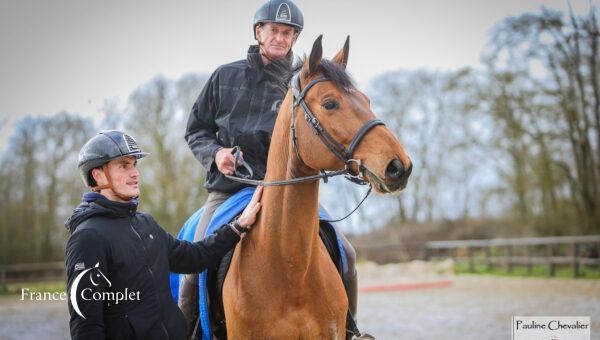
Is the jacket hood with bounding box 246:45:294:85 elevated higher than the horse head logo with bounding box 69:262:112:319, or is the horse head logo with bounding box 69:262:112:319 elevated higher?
the jacket hood with bounding box 246:45:294:85

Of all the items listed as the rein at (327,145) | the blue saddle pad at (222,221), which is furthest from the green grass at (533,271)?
the rein at (327,145)

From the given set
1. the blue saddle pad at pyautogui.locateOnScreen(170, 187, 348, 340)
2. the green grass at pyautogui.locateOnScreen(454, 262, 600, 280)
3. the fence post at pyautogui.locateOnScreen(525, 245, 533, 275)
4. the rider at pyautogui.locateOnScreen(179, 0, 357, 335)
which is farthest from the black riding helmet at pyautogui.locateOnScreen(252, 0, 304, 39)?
the fence post at pyautogui.locateOnScreen(525, 245, 533, 275)

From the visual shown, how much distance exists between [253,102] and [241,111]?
0.37 feet

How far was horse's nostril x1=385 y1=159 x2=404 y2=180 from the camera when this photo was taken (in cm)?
317

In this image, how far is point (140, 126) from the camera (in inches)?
711

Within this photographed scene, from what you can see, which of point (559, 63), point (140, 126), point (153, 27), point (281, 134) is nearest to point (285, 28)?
point (281, 134)

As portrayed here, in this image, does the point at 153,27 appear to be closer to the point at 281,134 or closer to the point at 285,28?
the point at 285,28

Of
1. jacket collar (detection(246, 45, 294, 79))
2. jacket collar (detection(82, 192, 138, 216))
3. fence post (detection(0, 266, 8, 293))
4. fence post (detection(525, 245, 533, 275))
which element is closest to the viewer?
jacket collar (detection(82, 192, 138, 216))

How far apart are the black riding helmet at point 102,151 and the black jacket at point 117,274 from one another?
20 centimetres

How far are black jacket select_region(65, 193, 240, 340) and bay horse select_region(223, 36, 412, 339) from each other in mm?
488

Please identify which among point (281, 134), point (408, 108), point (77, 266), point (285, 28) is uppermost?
point (408, 108)

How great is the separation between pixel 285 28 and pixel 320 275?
1.92 metres

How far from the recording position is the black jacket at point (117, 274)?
3.04 m

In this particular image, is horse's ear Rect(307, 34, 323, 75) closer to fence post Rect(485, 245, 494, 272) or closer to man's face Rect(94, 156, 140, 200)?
man's face Rect(94, 156, 140, 200)
